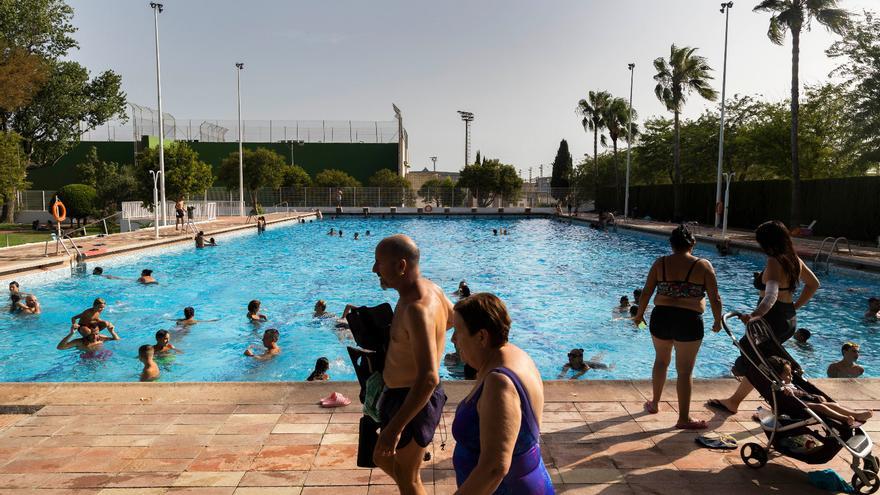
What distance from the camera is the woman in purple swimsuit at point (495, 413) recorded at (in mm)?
1891

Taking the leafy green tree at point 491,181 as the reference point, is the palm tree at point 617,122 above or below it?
above

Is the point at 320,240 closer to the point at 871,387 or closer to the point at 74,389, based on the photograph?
the point at 74,389

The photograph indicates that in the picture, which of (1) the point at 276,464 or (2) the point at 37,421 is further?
(2) the point at 37,421

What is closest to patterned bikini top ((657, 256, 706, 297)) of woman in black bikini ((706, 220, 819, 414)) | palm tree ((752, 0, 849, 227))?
woman in black bikini ((706, 220, 819, 414))

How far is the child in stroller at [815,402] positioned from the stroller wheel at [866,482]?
0.31 metres

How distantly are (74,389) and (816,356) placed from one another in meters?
10.7

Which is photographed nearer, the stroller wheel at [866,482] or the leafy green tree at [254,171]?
the stroller wheel at [866,482]

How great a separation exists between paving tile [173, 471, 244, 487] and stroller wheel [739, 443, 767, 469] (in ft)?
11.0

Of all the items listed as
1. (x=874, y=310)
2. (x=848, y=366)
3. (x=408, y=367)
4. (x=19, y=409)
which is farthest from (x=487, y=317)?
(x=874, y=310)

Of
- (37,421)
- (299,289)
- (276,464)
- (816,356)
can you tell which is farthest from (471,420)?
(299,289)

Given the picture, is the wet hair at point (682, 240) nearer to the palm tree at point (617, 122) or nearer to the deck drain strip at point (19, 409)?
the deck drain strip at point (19, 409)

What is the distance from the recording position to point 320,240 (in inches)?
1133

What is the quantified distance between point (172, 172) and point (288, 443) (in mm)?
29404

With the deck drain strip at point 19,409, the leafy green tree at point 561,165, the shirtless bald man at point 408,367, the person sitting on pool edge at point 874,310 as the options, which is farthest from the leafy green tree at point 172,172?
the leafy green tree at point 561,165
